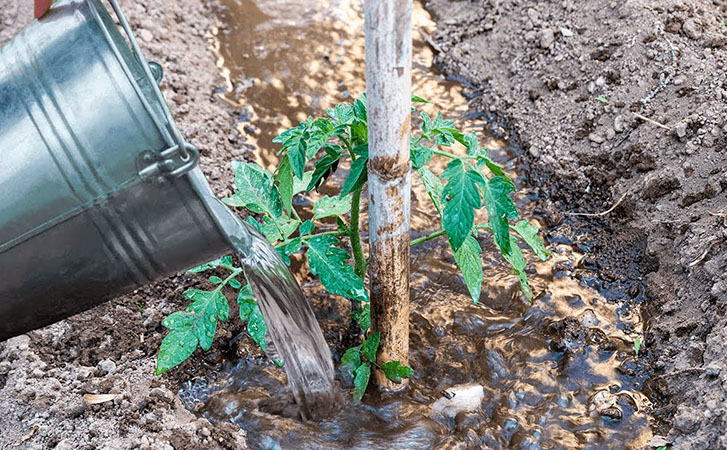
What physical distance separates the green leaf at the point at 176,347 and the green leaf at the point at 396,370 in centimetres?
57

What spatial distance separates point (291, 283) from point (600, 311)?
1.20 m

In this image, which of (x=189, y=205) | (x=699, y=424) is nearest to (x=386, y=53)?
(x=189, y=205)

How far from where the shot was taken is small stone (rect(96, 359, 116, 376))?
2113 mm

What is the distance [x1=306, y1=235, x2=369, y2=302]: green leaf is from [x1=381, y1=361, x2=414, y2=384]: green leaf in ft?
0.90

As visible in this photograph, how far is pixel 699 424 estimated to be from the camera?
1838 millimetres

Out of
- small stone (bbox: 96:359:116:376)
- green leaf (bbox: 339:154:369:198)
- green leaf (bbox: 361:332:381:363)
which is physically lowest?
green leaf (bbox: 361:332:381:363)

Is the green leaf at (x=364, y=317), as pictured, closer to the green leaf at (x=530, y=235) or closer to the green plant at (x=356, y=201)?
the green plant at (x=356, y=201)

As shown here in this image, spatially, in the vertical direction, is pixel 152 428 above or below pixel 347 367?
above

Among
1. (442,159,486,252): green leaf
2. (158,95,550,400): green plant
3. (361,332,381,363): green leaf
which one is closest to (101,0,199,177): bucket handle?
(158,95,550,400): green plant

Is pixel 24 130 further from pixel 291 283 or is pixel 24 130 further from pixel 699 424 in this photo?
pixel 699 424

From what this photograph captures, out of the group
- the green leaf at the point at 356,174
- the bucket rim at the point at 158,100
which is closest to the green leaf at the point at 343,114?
the green leaf at the point at 356,174

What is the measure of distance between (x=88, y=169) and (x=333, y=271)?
67 cm

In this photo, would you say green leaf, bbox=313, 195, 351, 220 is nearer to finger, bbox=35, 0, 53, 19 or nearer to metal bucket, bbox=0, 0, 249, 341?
metal bucket, bbox=0, 0, 249, 341

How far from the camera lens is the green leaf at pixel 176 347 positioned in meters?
1.83
